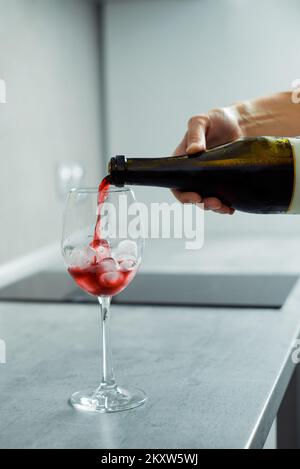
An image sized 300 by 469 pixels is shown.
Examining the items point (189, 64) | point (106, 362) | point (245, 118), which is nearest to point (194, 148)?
point (106, 362)

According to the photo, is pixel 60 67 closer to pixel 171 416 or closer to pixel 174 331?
pixel 174 331

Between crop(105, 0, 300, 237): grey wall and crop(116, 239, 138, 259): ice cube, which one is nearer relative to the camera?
crop(116, 239, 138, 259): ice cube

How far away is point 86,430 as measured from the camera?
76 cm

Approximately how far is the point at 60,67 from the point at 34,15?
0.61 feet

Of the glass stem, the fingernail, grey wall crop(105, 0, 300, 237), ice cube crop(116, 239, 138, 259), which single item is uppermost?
grey wall crop(105, 0, 300, 237)

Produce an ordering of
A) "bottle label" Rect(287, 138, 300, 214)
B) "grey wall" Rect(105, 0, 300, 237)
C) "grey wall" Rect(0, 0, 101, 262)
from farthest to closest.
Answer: "grey wall" Rect(105, 0, 300, 237) → "grey wall" Rect(0, 0, 101, 262) → "bottle label" Rect(287, 138, 300, 214)

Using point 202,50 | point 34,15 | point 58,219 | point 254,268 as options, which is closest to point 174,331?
point 254,268

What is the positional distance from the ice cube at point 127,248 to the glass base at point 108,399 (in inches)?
6.1

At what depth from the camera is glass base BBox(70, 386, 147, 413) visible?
0.82m

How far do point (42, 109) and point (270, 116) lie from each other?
66 centimetres

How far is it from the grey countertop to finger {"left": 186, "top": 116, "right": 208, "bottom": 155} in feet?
0.91

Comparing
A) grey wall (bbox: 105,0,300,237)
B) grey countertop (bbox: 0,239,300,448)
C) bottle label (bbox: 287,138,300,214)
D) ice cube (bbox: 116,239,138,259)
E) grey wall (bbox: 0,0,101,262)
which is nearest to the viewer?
grey countertop (bbox: 0,239,300,448)

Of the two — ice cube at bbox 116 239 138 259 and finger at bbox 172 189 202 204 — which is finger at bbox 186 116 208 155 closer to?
finger at bbox 172 189 202 204

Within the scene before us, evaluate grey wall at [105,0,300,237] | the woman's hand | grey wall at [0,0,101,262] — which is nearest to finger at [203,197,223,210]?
the woman's hand
